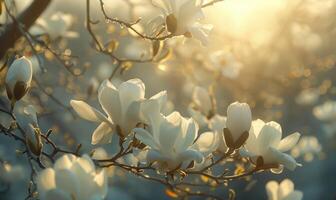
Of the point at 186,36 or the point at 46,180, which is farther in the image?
the point at 186,36

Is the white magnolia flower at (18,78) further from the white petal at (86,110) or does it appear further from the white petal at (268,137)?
the white petal at (268,137)

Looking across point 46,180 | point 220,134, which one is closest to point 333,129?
point 220,134

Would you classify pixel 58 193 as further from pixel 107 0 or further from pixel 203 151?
pixel 107 0

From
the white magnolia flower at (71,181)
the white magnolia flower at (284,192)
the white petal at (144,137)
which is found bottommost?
the white magnolia flower at (284,192)

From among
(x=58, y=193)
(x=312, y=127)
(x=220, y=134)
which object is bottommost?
(x=312, y=127)

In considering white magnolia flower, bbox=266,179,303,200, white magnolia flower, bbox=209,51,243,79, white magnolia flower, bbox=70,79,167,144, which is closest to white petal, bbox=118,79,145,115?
white magnolia flower, bbox=70,79,167,144

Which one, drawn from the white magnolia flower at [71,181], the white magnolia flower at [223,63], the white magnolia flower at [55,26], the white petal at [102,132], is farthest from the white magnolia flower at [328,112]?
the white magnolia flower at [71,181]

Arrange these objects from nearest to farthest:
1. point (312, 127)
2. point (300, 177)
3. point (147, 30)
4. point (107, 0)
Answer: point (147, 30) < point (107, 0) < point (312, 127) < point (300, 177)
